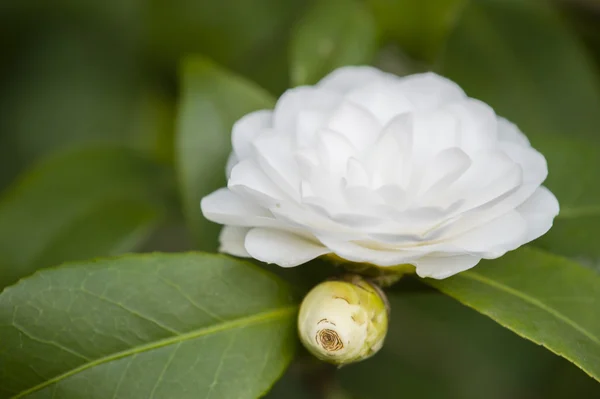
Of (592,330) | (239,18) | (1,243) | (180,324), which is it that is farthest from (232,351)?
(239,18)

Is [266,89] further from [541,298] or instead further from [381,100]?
[541,298]

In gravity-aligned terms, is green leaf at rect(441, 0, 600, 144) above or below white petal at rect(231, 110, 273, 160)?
above

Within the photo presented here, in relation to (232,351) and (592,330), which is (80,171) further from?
(592,330)

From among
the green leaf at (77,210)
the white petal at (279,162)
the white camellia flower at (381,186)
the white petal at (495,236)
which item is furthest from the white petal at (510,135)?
the green leaf at (77,210)

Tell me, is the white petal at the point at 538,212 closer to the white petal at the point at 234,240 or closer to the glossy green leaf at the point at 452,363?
the white petal at the point at 234,240

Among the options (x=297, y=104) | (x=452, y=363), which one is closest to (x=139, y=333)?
(x=297, y=104)

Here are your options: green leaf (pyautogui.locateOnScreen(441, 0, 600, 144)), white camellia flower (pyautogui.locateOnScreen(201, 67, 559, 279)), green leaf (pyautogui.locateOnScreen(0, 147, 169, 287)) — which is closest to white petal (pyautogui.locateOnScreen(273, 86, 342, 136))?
white camellia flower (pyautogui.locateOnScreen(201, 67, 559, 279))

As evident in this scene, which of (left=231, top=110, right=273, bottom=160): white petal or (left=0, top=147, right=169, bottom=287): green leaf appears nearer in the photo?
(left=231, top=110, right=273, bottom=160): white petal

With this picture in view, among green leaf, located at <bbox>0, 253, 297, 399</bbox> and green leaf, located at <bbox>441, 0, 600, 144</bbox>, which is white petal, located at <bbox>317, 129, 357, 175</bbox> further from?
green leaf, located at <bbox>441, 0, 600, 144</bbox>

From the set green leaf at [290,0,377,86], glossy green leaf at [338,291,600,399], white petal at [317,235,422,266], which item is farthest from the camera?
glossy green leaf at [338,291,600,399]
